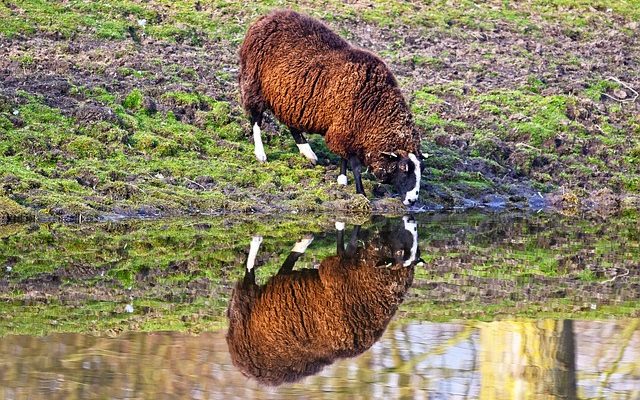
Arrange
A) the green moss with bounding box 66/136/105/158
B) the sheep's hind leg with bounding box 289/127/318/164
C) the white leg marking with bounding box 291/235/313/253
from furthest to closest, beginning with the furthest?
the sheep's hind leg with bounding box 289/127/318/164 < the green moss with bounding box 66/136/105/158 < the white leg marking with bounding box 291/235/313/253

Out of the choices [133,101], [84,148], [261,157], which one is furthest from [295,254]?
[133,101]

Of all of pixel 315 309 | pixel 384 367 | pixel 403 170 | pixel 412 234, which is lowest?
pixel 412 234

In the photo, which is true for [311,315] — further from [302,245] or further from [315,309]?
[302,245]

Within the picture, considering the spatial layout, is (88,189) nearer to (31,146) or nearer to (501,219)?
(31,146)

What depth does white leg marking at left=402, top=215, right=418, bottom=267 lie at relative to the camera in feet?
40.0

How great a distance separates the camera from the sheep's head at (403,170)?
15438 mm

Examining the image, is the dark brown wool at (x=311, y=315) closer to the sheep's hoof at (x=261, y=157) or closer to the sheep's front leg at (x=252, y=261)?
the sheep's front leg at (x=252, y=261)

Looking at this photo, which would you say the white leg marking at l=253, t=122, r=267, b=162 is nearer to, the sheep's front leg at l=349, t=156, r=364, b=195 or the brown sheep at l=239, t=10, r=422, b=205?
the brown sheep at l=239, t=10, r=422, b=205

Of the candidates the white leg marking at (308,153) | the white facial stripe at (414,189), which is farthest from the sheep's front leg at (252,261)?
the white leg marking at (308,153)

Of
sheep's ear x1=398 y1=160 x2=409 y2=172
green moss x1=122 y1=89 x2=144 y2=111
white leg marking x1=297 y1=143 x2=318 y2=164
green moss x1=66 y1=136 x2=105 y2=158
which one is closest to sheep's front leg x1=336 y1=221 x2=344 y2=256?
sheep's ear x1=398 y1=160 x2=409 y2=172

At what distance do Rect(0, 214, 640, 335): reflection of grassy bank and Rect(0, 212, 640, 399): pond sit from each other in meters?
0.03

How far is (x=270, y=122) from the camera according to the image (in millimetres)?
17734

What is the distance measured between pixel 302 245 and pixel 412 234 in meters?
1.78

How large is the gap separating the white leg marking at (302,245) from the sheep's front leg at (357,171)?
101 inches
